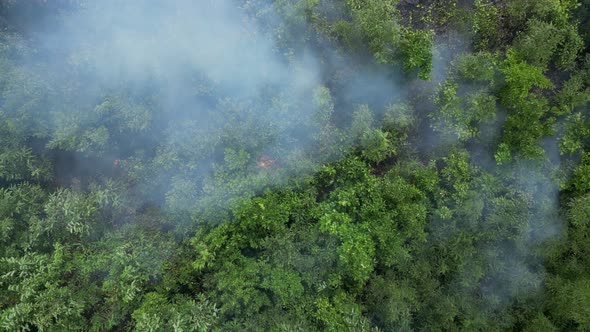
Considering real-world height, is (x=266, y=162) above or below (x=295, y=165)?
below

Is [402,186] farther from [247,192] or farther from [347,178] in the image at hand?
[247,192]

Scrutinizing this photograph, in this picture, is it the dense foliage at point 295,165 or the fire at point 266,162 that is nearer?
the dense foliage at point 295,165

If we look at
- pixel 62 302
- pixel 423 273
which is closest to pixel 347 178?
pixel 423 273

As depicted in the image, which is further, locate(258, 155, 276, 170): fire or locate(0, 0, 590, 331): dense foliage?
locate(258, 155, 276, 170): fire

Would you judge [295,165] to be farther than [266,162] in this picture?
No
